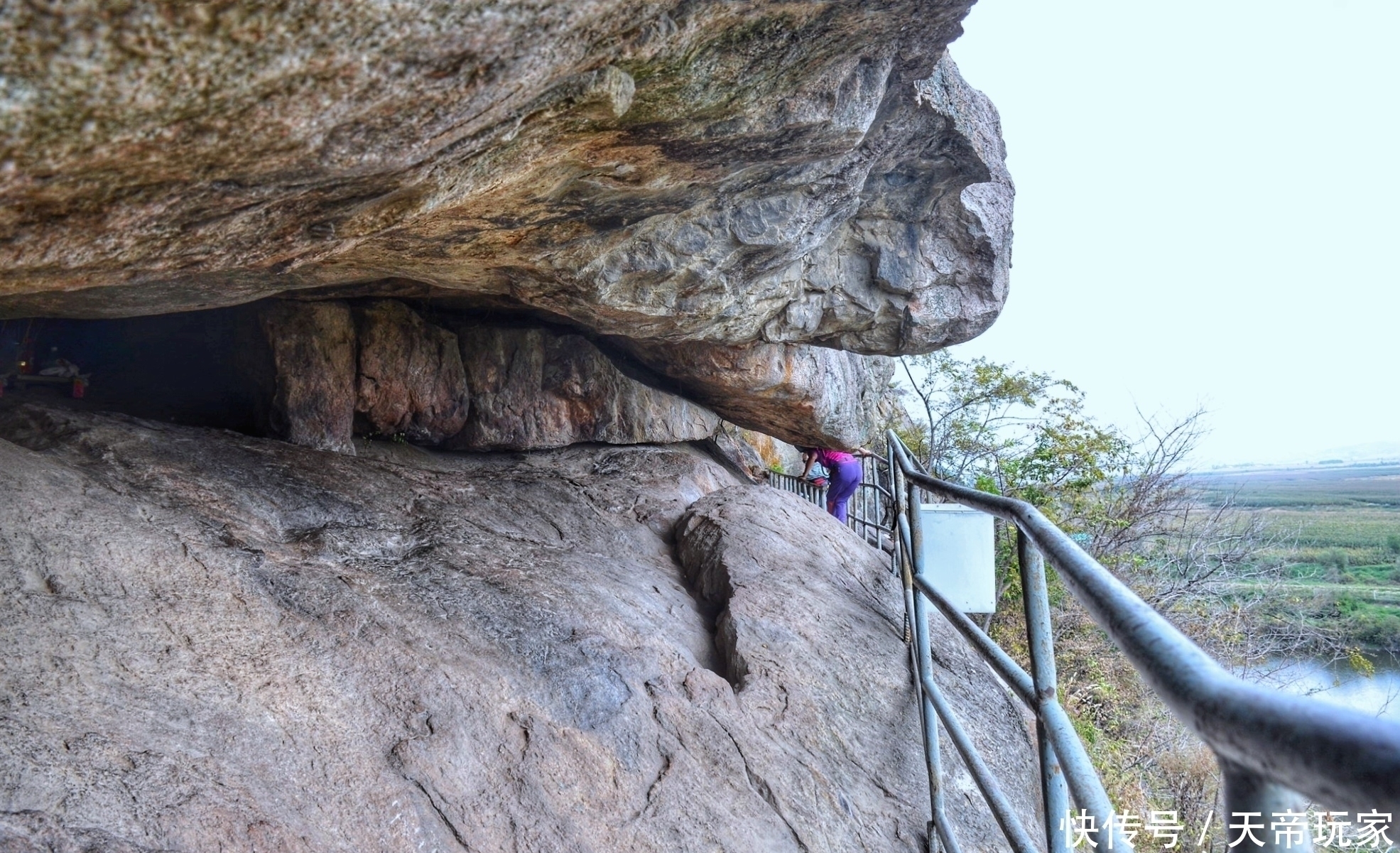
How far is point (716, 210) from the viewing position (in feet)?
16.9

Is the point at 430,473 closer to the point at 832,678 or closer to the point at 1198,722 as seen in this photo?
the point at 832,678

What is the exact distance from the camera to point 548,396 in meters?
7.78

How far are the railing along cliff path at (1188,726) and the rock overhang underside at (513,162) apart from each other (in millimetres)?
1894

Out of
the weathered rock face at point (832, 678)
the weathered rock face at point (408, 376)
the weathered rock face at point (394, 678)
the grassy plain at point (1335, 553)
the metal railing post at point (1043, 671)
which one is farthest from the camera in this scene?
the grassy plain at point (1335, 553)

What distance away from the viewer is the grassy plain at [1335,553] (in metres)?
15.3

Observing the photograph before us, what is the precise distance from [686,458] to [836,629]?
→ 12.6ft

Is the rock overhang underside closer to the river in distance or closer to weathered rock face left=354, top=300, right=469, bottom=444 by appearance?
weathered rock face left=354, top=300, right=469, bottom=444

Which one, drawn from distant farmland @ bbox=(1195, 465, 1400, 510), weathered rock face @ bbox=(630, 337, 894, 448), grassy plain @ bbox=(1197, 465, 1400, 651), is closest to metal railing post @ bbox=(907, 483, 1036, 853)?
weathered rock face @ bbox=(630, 337, 894, 448)

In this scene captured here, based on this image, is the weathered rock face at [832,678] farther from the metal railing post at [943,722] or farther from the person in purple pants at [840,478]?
the person in purple pants at [840,478]

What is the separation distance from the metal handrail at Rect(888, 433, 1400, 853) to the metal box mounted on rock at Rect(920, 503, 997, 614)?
1724 millimetres

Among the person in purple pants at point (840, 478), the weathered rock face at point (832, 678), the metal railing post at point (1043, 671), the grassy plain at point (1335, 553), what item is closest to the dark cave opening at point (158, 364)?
the weathered rock face at point (832, 678)

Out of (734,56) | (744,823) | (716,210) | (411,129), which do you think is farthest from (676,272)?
(744,823)

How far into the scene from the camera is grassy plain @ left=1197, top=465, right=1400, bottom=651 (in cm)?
1531

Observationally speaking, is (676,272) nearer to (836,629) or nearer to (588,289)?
(588,289)
